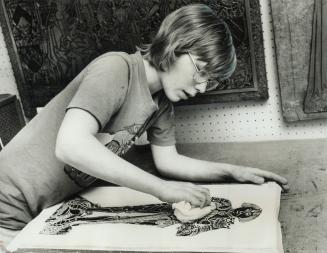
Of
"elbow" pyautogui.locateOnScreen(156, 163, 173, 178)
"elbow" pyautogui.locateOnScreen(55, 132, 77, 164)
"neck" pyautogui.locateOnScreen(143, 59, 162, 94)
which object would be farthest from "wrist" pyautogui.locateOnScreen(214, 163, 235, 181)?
"elbow" pyautogui.locateOnScreen(55, 132, 77, 164)

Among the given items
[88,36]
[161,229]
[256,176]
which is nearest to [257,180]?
[256,176]

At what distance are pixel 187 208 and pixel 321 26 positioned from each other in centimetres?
54

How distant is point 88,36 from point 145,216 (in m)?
0.60

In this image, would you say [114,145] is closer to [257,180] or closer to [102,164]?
[102,164]

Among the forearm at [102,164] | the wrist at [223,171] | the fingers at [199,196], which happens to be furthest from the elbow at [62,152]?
the wrist at [223,171]

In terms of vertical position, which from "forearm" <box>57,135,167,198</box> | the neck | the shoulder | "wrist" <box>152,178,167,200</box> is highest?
the shoulder

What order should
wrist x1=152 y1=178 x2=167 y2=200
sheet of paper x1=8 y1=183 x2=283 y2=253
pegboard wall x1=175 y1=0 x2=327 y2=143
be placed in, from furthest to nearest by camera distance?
1. pegboard wall x1=175 y1=0 x2=327 y2=143
2. wrist x1=152 y1=178 x2=167 y2=200
3. sheet of paper x1=8 y1=183 x2=283 y2=253

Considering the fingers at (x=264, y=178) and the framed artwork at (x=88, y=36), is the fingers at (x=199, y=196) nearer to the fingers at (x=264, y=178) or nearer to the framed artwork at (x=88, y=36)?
the fingers at (x=264, y=178)

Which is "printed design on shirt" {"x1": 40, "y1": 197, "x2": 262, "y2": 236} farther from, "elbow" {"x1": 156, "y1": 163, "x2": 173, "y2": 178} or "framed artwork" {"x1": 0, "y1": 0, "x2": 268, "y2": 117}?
"framed artwork" {"x1": 0, "y1": 0, "x2": 268, "y2": 117}

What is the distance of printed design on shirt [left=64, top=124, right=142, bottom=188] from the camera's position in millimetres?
879

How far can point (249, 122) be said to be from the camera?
117 cm

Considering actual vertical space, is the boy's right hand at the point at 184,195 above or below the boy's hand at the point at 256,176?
above

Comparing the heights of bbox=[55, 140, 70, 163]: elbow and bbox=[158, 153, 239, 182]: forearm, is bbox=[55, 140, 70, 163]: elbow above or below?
above

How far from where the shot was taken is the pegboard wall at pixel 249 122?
111 cm
